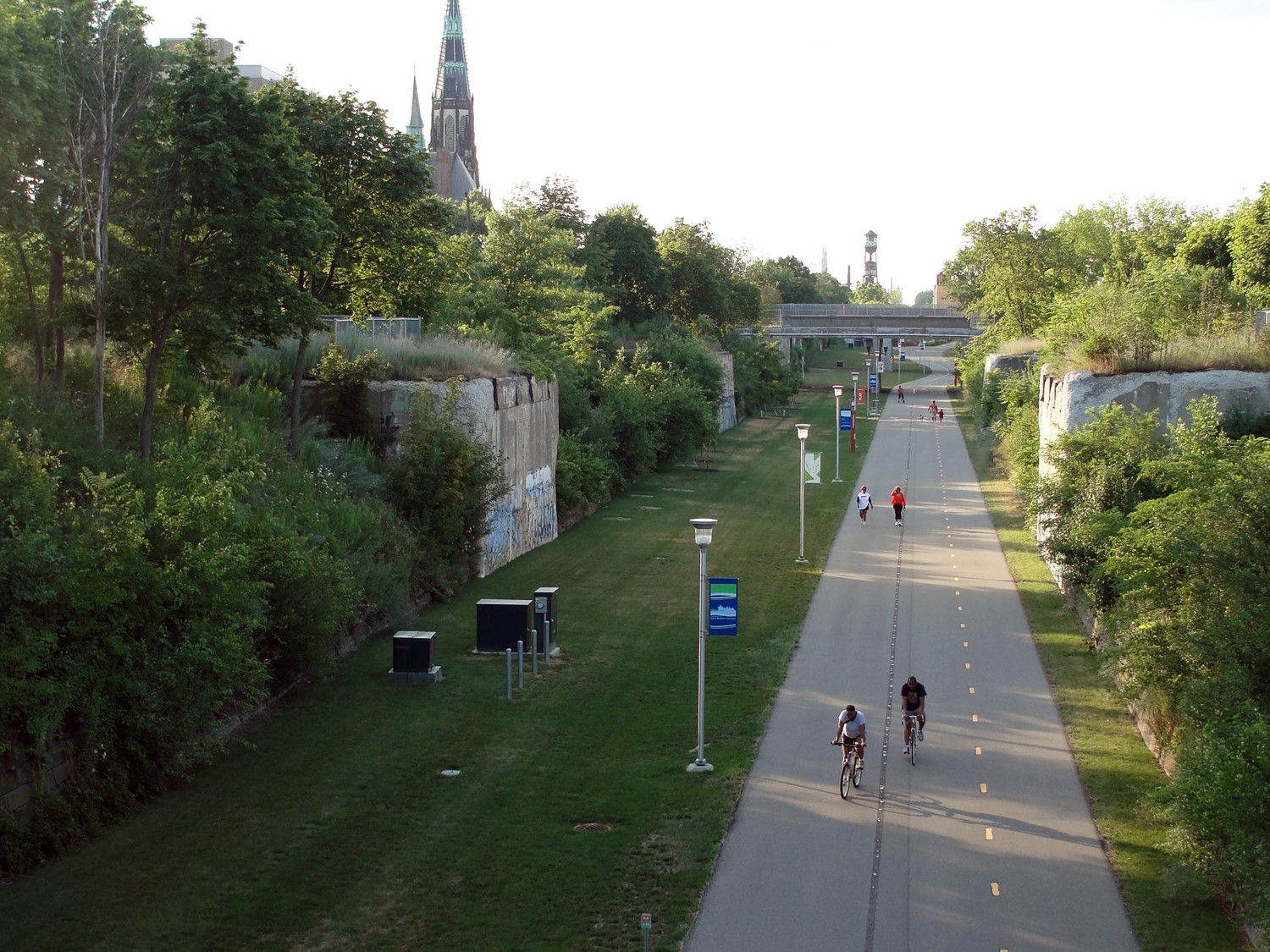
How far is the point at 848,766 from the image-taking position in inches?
660

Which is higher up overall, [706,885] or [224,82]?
[224,82]

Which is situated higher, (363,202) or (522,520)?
(363,202)

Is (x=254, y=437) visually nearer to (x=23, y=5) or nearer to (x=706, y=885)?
(x=23, y=5)

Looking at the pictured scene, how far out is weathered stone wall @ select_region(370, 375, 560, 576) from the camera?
98.5ft

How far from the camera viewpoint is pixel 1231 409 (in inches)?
1092

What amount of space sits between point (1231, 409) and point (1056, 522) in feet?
16.7

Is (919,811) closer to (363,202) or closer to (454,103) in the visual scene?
(363,202)

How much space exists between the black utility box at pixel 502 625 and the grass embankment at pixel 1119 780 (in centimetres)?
984

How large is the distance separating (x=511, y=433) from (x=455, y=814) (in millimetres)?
19434

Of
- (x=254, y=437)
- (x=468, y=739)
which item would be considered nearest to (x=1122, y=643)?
(x=468, y=739)

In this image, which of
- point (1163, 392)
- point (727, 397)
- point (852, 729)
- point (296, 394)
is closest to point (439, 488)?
point (296, 394)

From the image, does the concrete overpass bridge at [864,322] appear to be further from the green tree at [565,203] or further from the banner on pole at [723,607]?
the banner on pole at [723,607]

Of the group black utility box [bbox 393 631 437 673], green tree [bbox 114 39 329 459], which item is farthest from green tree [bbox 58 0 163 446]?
black utility box [bbox 393 631 437 673]

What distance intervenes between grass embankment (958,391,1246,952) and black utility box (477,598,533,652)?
984 centimetres
